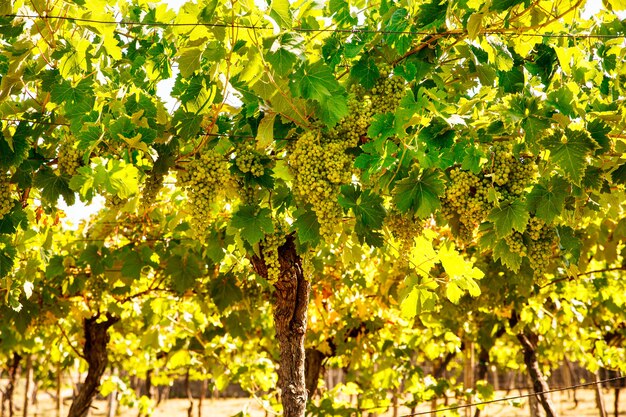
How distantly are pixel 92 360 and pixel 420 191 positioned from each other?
19.5ft

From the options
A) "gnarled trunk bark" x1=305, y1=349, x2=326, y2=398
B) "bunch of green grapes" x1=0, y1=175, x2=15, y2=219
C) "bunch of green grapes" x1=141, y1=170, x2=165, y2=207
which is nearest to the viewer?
Answer: "bunch of green grapes" x1=141, y1=170, x2=165, y2=207

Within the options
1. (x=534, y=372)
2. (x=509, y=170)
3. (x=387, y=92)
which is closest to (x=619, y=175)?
(x=509, y=170)

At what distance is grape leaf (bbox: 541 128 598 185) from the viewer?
2.67m

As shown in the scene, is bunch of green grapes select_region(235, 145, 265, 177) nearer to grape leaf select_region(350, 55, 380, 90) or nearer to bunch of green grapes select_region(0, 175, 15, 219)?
grape leaf select_region(350, 55, 380, 90)

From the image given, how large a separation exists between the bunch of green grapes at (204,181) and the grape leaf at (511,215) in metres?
1.31

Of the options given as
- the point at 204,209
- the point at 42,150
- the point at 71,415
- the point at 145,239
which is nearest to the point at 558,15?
the point at 204,209

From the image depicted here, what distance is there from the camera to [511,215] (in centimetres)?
285

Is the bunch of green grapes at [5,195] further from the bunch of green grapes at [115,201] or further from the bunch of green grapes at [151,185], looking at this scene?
the bunch of green grapes at [151,185]

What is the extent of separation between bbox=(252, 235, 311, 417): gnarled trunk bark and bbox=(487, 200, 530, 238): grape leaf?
1.51 metres

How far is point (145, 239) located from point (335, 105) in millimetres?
3910

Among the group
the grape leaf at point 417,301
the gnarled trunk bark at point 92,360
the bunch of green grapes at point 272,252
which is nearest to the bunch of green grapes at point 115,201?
the bunch of green grapes at point 272,252

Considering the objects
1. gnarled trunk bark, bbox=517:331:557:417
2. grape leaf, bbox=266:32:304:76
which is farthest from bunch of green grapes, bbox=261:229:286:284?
gnarled trunk bark, bbox=517:331:557:417

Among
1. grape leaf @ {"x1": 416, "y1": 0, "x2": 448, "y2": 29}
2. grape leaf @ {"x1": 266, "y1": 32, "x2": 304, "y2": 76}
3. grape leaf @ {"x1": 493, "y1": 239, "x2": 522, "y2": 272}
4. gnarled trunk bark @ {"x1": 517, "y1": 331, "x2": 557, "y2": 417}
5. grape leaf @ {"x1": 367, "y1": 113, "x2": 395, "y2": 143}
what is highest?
grape leaf @ {"x1": 416, "y1": 0, "x2": 448, "y2": 29}

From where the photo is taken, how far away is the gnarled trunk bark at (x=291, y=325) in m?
3.91
